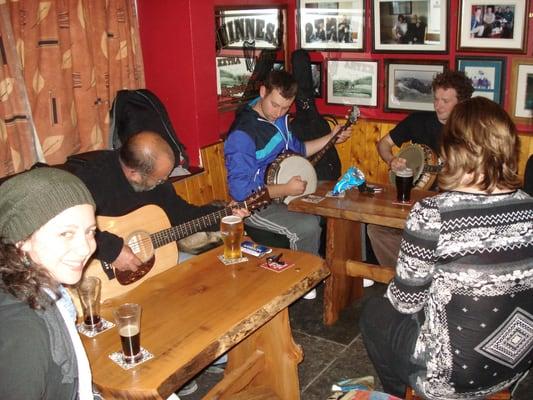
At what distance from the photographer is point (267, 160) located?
12.0 ft

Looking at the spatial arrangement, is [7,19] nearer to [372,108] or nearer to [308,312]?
[308,312]

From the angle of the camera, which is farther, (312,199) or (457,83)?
(457,83)

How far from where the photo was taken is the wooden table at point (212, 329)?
163cm

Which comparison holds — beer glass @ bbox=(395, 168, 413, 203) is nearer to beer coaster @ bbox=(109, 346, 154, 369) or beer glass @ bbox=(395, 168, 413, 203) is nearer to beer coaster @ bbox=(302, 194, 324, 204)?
beer coaster @ bbox=(302, 194, 324, 204)

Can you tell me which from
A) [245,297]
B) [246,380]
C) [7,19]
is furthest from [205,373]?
[7,19]

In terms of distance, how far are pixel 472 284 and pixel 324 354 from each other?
1562 mm

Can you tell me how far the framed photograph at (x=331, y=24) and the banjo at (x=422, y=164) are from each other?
4.38 ft

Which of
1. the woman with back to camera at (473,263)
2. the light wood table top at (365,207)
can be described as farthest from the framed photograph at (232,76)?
the woman with back to camera at (473,263)

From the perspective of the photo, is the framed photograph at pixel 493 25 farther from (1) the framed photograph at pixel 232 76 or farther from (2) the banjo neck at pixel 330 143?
(1) the framed photograph at pixel 232 76

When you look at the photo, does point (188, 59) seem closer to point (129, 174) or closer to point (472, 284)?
point (129, 174)

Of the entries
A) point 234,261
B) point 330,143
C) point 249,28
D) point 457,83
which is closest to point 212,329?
point 234,261

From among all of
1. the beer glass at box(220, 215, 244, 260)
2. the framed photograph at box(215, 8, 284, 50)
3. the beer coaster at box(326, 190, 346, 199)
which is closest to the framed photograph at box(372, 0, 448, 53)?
the framed photograph at box(215, 8, 284, 50)

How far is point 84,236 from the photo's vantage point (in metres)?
1.51

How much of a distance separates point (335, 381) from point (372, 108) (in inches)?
103
